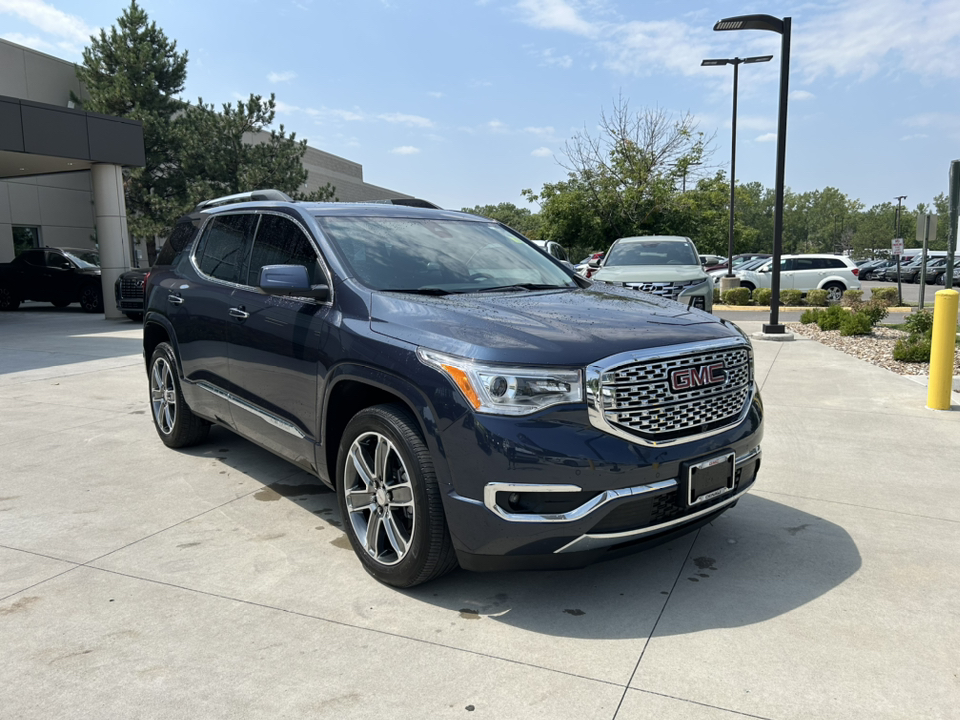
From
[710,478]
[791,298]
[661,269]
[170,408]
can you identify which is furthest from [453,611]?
[791,298]

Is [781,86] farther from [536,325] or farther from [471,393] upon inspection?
[471,393]

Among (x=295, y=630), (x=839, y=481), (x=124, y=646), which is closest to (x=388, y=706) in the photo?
(x=295, y=630)

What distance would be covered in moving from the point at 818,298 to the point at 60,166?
20.7 m

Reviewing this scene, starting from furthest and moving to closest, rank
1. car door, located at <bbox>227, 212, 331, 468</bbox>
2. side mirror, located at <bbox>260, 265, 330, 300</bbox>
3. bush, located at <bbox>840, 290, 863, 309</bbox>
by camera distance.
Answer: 1. bush, located at <bbox>840, 290, 863, 309</bbox>
2. car door, located at <bbox>227, 212, 331, 468</bbox>
3. side mirror, located at <bbox>260, 265, 330, 300</bbox>

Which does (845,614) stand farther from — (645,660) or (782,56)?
(782,56)

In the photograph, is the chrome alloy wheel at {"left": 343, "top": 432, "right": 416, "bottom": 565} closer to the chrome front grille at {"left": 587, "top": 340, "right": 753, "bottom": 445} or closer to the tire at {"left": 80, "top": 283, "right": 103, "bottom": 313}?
the chrome front grille at {"left": 587, "top": 340, "right": 753, "bottom": 445}

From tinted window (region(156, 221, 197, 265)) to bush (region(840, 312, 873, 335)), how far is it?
38.3 ft

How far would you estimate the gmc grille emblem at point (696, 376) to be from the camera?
10.6 feet

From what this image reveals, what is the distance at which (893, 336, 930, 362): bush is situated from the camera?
32.9 feet

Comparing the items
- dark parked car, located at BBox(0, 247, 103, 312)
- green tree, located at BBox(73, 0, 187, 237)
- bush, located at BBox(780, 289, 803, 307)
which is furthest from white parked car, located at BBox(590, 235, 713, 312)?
green tree, located at BBox(73, 0, 187, 237)

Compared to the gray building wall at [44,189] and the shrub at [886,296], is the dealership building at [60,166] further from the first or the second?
the shrub at [886,296]

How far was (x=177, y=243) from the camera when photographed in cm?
589

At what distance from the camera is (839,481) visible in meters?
5.16

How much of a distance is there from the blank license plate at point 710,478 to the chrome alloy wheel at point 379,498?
3.98ft
